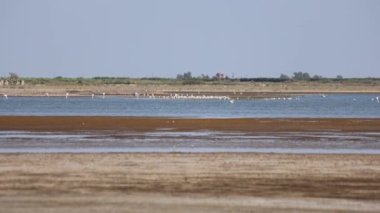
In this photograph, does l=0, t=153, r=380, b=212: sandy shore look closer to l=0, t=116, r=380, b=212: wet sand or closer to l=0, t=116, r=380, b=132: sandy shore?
l=0, t=116, r=380, b=212: wet sand

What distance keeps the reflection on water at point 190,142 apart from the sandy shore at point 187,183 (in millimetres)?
3153

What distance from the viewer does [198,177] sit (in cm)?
2541

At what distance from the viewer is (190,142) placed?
38812 millimetres

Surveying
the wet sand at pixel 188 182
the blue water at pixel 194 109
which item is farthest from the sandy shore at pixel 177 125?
the wet sand at pixel 188 182

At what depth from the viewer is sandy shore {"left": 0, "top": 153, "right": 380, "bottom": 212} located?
20.9 metres

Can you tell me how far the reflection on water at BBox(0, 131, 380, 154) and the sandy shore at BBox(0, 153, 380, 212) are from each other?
3.15 meters

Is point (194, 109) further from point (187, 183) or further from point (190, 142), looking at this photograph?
point (187, 183)

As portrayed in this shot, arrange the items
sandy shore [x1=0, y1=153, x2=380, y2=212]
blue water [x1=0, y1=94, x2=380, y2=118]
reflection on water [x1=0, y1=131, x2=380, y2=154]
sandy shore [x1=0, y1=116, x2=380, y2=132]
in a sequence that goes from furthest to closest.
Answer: blue water [x1=0, y1=94, x2=380, y2=118] → sandy shore [x1=0, y1=116, x2=380, y2=132] → reflection on water [x1=0, y1=131, x2=380, y2=154] → sandy shore [x1=0, y1=153, x2=380, y2=212]

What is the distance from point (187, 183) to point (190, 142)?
14617 millimetres

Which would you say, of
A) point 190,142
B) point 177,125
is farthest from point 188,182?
point 177,125

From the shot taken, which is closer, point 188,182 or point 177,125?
point 188,182

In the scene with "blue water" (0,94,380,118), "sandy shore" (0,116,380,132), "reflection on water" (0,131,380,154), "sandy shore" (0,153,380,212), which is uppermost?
"sandy shore" (0,153,380,212)

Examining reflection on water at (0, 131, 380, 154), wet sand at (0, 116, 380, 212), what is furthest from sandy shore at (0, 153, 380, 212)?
reflection on water at (0, 131, 380, 154)

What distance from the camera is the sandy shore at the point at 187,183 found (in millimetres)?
20906
